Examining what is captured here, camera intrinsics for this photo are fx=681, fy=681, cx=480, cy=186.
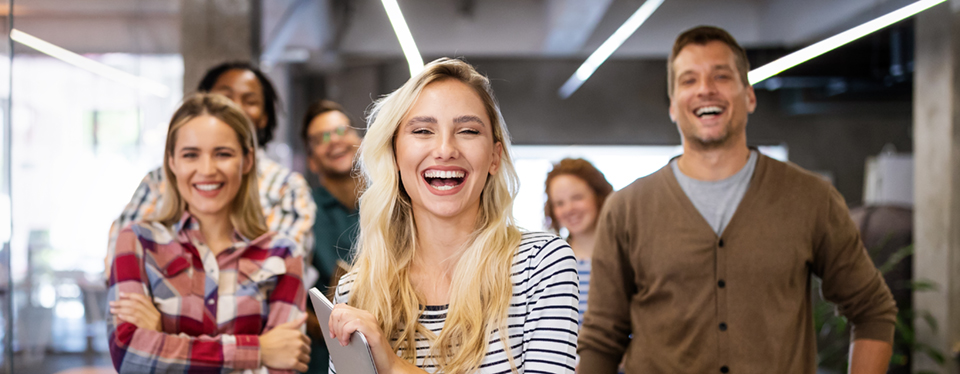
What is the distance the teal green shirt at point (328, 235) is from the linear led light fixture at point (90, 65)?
1.14 meters

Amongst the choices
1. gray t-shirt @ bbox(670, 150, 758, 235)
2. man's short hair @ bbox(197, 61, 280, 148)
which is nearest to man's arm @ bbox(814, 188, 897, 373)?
gray t-shirt @ bbox(670, 150, 758, 235)

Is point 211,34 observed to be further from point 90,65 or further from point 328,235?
point 328,235

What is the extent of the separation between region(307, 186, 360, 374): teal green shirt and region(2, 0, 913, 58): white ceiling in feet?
12.4

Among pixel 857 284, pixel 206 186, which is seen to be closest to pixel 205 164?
pixel 206 186

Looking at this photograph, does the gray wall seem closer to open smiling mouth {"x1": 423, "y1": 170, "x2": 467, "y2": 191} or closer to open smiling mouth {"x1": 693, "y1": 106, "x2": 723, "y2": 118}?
open smiling mouth {"x1": 693, "y1": 106, "x2": 723, "y2": 118}

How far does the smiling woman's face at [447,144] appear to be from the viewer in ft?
4.34

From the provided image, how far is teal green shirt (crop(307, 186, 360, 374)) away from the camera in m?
2.80

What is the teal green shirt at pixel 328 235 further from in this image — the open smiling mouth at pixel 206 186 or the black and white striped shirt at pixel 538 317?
the black and white striped shirt at pixel 538 317

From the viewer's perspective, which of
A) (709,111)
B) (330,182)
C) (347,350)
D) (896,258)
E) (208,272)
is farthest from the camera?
(896,258)

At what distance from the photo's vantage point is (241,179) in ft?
6.69

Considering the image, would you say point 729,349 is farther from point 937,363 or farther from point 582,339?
point 937,363

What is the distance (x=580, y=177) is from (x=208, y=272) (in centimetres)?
166

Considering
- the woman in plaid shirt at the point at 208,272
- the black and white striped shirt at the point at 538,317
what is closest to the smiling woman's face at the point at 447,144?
the black and white striped shirt at the point at 538,317

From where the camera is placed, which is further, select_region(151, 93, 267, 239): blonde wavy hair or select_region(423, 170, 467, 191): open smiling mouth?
select_region(151, 93, 267, 239): blonde wavy hair
